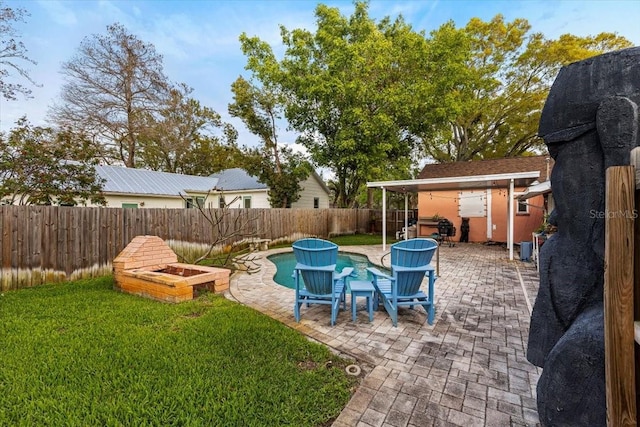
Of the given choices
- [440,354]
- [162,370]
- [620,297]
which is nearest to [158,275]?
[162,370]

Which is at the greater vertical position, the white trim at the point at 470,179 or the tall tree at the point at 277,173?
the tall tree at the point at 277,173

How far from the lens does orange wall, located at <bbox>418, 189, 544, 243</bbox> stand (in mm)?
12680

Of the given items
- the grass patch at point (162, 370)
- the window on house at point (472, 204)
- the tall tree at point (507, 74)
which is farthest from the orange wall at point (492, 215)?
the grass patch at point (162, 370)

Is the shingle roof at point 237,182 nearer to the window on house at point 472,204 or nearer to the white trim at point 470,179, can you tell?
the white trim at point 470,179

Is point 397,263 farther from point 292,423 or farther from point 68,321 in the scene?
point 68,321

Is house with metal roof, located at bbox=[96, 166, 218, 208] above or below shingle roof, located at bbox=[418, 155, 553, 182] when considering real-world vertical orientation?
below

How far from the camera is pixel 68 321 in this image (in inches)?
150

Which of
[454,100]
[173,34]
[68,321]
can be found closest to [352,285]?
[68,321]

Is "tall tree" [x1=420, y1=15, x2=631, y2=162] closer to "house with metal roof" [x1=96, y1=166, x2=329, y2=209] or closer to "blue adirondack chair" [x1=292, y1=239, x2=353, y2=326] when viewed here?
"house with metal roof" [x1=96, y1=166, x2=329, y2=209]

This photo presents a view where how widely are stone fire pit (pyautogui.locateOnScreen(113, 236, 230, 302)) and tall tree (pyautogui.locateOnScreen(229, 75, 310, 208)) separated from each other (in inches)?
463

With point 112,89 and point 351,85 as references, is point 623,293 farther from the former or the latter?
point 112,89

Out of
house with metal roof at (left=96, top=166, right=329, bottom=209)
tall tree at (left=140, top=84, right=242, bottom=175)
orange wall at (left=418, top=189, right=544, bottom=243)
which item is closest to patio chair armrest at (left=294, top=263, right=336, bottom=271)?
house with metal roof at (left=96, top=166, right=329, bottom=209)

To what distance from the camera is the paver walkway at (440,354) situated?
215cm

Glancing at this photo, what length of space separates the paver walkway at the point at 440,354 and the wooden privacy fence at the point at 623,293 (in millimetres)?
1310
